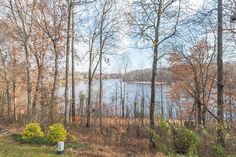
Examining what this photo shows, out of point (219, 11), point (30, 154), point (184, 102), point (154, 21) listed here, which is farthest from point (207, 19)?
point (184, 102)

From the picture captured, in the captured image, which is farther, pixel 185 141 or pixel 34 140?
pixel 34 140

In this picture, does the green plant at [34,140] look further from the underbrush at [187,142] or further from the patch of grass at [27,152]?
the underbrush at [187,142]

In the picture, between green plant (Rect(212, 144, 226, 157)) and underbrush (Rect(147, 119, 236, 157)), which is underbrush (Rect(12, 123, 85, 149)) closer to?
underbrush (Rect(147, 119, 236, 157))

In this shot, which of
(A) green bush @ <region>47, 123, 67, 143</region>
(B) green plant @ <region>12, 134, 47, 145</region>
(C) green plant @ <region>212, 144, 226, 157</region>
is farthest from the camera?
(B) green plant @ <region>12, 134, 47, 145</region>

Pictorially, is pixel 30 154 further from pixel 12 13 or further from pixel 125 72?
pixel 125 72

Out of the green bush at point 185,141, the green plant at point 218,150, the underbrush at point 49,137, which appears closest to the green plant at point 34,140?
the underbrush at point 49,137

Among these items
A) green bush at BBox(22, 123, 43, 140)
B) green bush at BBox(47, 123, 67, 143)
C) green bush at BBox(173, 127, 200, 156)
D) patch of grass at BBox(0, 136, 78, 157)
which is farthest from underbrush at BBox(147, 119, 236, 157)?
green bush at BBox(22, 123, 43, 140)

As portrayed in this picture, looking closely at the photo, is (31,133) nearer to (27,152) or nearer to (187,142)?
(27,152)

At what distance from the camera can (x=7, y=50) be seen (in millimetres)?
15961

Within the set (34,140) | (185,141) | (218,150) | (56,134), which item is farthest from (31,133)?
(218,150)

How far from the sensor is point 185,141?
20.7 feet

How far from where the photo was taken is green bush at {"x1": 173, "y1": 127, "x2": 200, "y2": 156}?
237 inches

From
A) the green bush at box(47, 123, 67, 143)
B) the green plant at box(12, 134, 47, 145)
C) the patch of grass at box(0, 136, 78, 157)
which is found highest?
the green bush at box(47, 123, 67, 143)

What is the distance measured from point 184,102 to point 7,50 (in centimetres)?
1410
